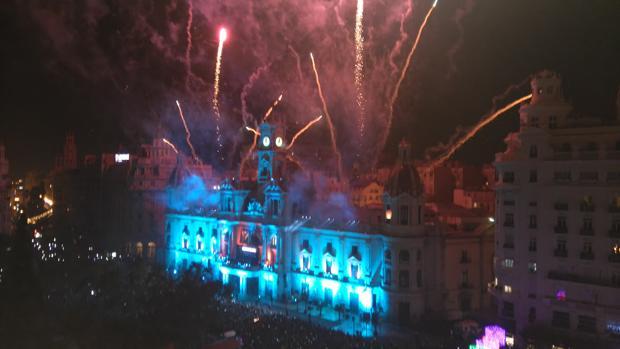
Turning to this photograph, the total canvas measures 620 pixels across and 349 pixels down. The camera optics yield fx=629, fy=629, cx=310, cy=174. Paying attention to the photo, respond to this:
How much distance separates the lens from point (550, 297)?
4412 cm

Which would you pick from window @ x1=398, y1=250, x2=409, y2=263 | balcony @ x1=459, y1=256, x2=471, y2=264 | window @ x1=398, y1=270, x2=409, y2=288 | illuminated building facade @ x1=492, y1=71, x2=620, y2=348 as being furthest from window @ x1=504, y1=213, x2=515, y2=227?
window @ x1=398, y1=270, x2=409, y2=288

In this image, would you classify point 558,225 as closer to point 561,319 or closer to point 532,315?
point 561,319

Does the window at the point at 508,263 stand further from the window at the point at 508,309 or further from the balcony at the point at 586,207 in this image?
the balcony at the point at 586,207

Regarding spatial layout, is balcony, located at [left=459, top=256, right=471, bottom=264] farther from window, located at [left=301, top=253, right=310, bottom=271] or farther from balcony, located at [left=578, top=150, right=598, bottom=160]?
window, located at [left=301, top=253, right=310, bottom=271]

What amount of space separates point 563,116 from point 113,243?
2515 inches

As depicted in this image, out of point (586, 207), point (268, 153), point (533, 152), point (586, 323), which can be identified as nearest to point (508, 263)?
point (586, 323)

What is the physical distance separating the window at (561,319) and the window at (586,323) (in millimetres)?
832

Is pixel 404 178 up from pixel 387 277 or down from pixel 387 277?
up

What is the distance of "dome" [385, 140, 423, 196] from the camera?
53.0m

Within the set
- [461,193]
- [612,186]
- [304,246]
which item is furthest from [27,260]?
[461,193]

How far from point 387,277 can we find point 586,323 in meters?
16.2

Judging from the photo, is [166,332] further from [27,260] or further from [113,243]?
[113,243]

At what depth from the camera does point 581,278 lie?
141 feet

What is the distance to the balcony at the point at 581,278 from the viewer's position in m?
41.8
